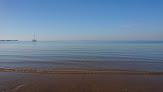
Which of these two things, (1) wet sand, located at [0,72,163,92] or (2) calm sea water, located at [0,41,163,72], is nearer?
(1) wet sand, located at [0,72,163,92]

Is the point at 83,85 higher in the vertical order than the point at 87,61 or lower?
lower

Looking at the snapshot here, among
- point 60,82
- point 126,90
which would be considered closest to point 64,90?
point 60,82

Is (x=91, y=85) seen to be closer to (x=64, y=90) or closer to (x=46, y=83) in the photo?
(x=64, y=90)

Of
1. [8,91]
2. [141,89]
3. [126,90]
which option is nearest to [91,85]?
[126,90]

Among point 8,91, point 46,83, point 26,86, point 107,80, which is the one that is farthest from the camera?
point 107,80

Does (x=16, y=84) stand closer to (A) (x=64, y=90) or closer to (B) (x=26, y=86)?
(B) (x=26, y=86)

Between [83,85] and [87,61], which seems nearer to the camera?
[83,85]

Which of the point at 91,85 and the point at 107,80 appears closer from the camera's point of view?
the point at 91,85

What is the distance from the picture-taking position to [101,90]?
604 cm

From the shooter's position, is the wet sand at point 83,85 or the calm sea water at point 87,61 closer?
the wet sand at point 83,85

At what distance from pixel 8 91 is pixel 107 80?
5584 mm

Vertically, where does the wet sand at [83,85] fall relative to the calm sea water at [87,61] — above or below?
below

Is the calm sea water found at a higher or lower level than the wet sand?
higher

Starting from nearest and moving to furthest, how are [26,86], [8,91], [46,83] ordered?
[8,91] → [26,86] → [46,83]
